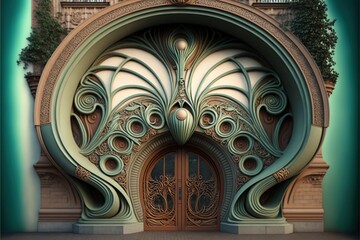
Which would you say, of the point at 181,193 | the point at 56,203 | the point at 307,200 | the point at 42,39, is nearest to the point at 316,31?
the point at 307,200

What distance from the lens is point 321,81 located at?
10.1 meters

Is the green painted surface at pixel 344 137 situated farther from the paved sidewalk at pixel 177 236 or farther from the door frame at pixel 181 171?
the door frame at pixel 181 171

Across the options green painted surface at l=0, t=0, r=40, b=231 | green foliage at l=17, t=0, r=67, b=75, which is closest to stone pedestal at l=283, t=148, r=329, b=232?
green painted surface at l=0, t=0, r=40, b=231

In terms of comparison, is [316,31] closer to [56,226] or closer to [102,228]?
[102,228]

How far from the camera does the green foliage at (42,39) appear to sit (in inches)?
419

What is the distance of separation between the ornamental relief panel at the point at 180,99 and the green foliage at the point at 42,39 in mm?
883

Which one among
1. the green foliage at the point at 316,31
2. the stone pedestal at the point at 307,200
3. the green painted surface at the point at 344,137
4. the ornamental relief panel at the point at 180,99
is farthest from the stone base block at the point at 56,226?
the green foliage at the point at 316,31

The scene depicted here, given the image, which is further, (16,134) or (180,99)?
(16,134)

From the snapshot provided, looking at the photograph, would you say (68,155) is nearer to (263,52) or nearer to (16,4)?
(16,4)

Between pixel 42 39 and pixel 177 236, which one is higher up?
pixel 42 39

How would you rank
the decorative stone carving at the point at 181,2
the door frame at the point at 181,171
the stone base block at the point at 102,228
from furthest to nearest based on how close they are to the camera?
the door frame at the point at 181,171, the stone base block at the point at 102,228, the decorative stone carving at the point at 181,2

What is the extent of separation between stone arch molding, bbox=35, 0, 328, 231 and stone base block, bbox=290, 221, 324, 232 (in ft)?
1.33

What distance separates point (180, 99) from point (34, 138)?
3.12m

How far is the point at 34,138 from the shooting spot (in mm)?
10836
